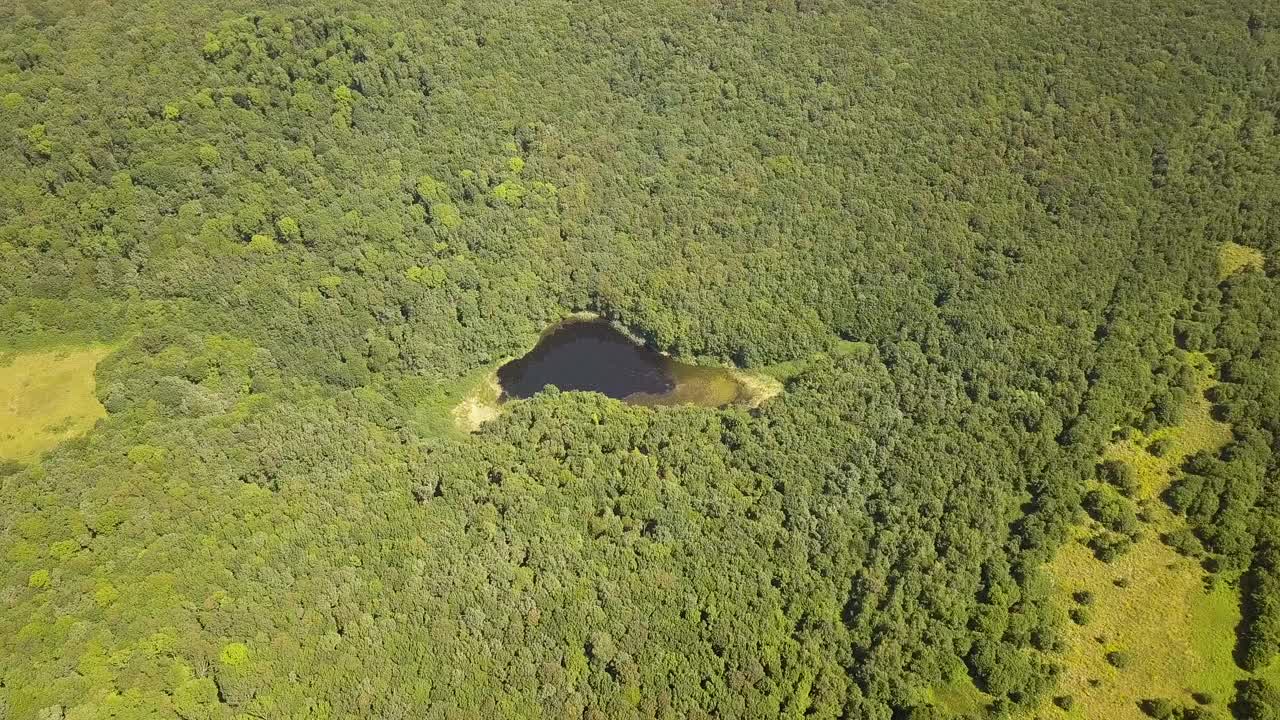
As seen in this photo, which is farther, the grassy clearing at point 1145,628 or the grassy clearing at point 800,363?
the grassy clearing at point 800,363

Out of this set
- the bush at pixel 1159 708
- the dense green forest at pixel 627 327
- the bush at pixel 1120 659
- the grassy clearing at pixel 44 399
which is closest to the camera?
the bush at pixel 1159 708

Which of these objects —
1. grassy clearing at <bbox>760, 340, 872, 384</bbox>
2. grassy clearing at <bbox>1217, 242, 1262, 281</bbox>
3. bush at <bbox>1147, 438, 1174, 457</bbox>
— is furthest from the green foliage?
grassy clearing at <bbox>1217, 242, 1262, 281</bbox>

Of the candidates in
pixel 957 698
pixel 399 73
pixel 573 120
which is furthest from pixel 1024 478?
pixel 399 73

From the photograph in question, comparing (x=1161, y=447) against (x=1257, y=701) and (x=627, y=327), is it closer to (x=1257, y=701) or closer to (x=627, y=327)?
(x=1257, y=701)

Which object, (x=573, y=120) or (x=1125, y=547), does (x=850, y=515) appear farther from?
(x=573, y=120)

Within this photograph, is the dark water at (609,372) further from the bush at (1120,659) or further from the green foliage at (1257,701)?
the green foliage at (1257,701)

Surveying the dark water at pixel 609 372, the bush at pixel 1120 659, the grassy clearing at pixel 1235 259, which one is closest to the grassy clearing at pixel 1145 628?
the bush at pixel 1120 659
